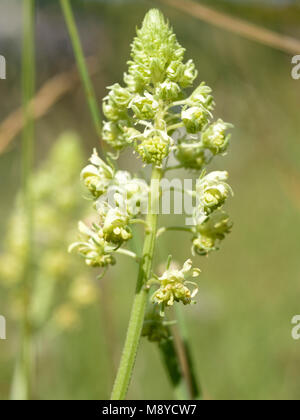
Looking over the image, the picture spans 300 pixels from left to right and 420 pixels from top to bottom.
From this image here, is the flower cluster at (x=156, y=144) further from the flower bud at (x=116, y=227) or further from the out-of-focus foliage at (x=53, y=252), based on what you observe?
the out-of-focus foliage at (x=53, y=252)

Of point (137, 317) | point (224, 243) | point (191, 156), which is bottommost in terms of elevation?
point (137, 317)

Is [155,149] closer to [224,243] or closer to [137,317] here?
[137,317]

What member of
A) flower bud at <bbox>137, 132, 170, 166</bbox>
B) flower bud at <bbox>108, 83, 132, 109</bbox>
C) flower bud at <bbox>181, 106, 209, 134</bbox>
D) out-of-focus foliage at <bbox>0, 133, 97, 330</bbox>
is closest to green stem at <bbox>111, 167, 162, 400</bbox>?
flower bud at <bbox>137, 132, 170, 166</bbox>

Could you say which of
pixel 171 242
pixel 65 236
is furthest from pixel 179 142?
pixel 171 242

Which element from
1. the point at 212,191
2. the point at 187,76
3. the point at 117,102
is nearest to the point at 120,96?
the point at 117,102

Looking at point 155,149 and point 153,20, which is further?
point 153,20

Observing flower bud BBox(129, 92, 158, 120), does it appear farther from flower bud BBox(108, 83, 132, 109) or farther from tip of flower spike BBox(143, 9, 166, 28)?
tip of flower spike BBox(143, 9, 166, 28)
